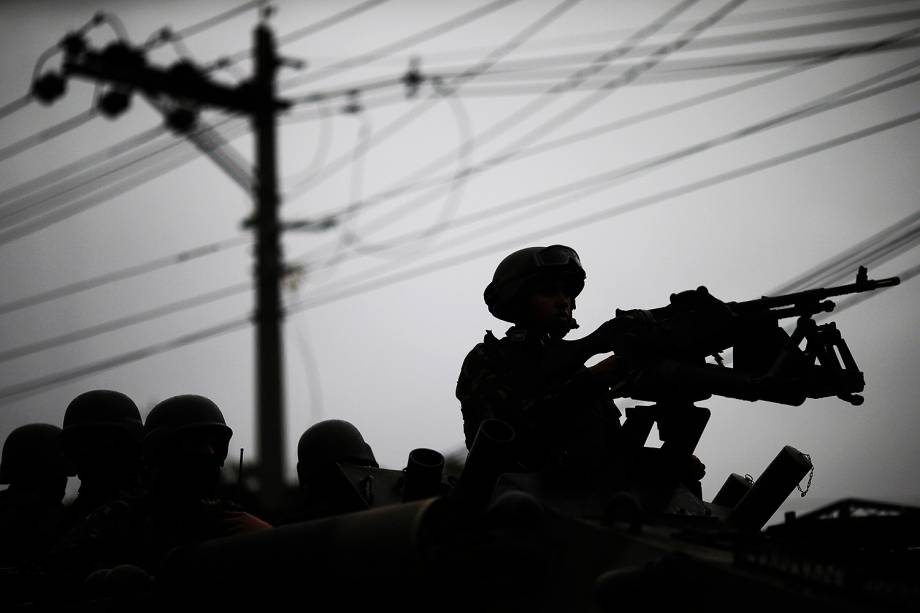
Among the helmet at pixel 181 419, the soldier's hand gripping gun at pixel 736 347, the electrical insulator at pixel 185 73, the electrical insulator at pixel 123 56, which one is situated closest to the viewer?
the soldier's hand gripping gun at pixel 736 347

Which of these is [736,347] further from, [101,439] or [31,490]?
[31,490]

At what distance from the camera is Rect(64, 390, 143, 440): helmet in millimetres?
7160

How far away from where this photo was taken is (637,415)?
16.6 ft

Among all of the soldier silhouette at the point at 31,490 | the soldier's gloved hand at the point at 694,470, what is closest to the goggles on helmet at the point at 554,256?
the soldier's gloved hand at the point at 694,470

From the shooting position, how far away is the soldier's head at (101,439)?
7.07 meters

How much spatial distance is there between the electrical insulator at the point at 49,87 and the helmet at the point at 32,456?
14.5 feet

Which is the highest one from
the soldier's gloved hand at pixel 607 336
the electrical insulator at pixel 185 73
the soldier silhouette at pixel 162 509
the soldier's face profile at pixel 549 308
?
the electrical insulator at pixel 185 73

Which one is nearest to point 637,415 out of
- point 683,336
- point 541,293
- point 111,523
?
point 683,336

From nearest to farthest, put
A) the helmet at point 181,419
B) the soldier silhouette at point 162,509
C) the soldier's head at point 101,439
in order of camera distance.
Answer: the soldier silhouette at point 162,509 < the helmet at point 181,419 < the soldier's head at point 101,439

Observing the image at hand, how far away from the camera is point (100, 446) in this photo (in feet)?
23.4

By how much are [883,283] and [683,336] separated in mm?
1103

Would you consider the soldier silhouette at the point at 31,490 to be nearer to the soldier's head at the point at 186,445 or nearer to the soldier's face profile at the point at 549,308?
the soldier's head at the point at 186,445

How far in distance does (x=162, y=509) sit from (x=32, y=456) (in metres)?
3.48

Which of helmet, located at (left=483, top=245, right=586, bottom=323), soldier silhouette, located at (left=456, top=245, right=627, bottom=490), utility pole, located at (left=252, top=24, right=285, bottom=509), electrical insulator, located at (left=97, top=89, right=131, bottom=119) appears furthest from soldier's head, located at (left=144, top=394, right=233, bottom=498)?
electrical insulator, located at (left=97, top=89, right=131, bottom=119)
